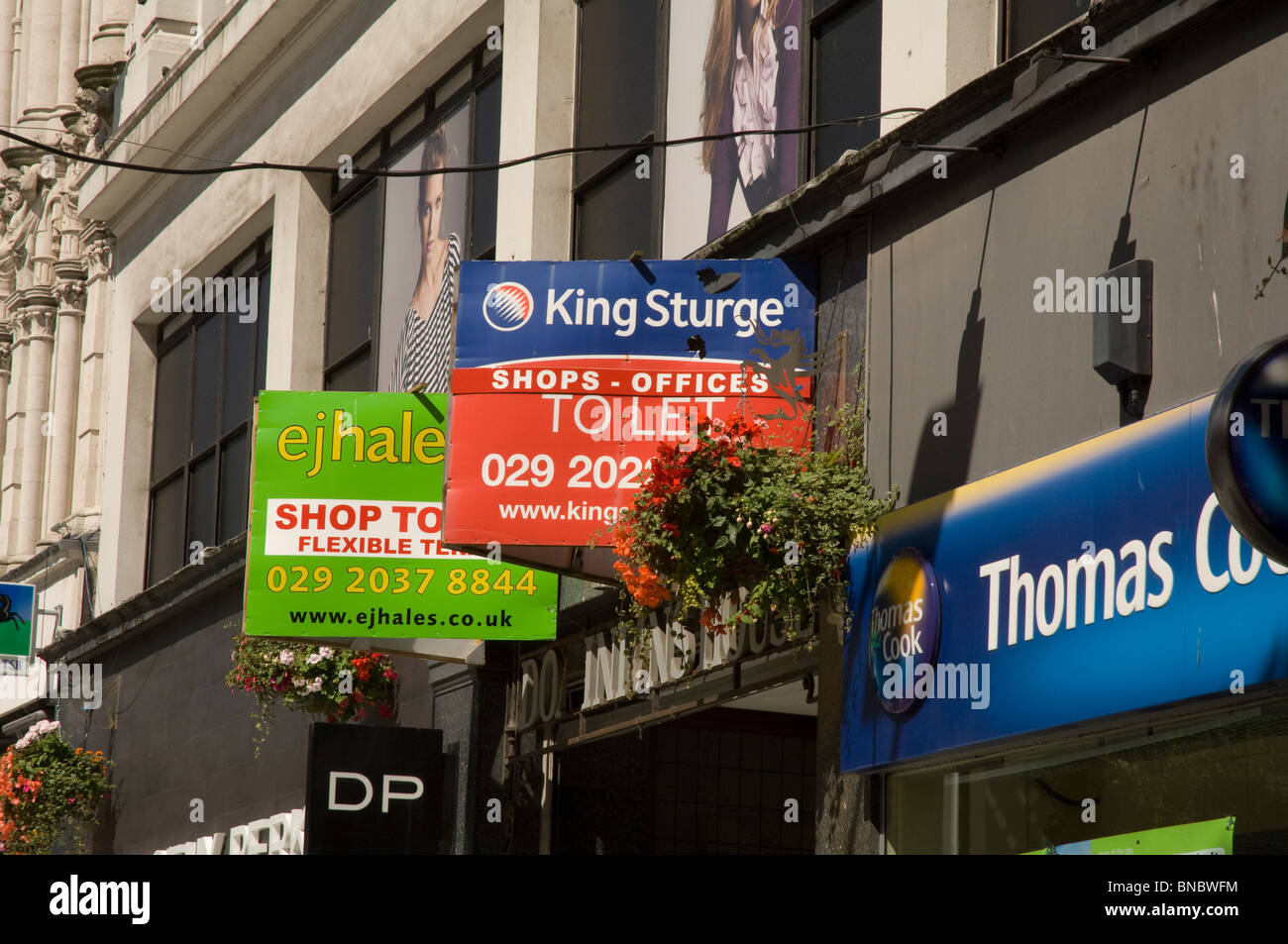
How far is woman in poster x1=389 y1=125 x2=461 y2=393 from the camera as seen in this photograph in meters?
16.7

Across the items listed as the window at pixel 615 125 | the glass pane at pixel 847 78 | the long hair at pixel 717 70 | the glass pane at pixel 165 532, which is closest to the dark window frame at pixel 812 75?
the glass pane at pixel 847 78

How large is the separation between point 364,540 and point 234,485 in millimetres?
7077

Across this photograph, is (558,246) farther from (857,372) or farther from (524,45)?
(857,372)

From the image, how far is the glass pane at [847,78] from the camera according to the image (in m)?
12.0

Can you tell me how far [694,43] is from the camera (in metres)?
14.1

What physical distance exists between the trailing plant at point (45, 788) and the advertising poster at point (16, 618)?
2.29 m

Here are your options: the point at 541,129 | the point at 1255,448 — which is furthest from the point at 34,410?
the point at 1255,448

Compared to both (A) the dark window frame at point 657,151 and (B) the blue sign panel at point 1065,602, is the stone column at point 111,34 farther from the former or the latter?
(B) the blue sign panel at point 1065,602

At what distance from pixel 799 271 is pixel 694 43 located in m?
3.02

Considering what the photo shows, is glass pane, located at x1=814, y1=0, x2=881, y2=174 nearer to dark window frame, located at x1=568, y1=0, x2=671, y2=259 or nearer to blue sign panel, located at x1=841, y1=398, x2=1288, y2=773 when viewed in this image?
dark window frame, located at x1=568, y1=0, x2=671, y2=259
